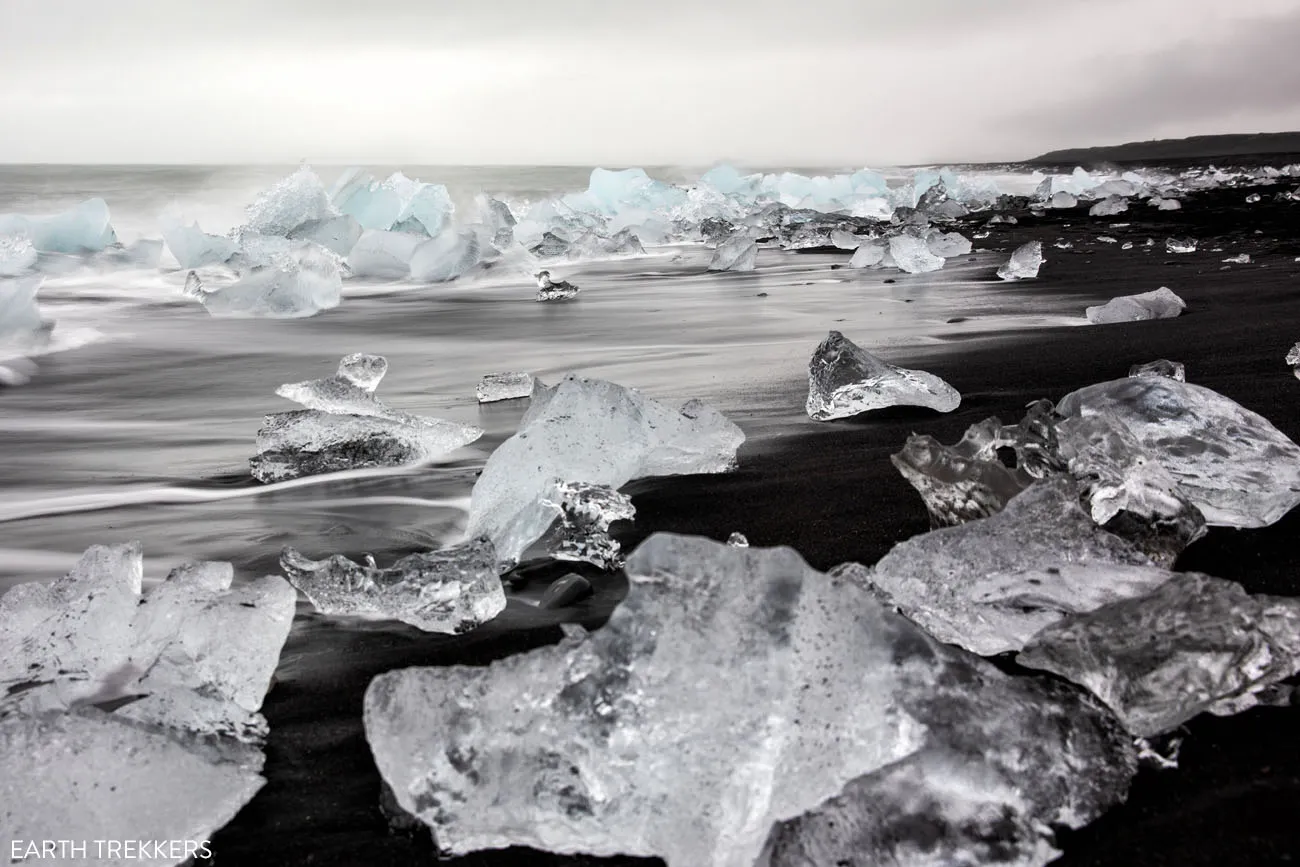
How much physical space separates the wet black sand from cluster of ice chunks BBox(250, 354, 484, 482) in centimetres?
72

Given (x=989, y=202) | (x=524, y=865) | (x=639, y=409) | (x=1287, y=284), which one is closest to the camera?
(x=524, y=865)

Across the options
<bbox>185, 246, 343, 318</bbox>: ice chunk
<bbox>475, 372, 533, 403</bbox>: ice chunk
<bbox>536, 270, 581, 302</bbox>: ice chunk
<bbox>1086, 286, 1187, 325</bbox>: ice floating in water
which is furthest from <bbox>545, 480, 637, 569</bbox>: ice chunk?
<bbox>536, 270, 581, 302</bbox>: ice chunk

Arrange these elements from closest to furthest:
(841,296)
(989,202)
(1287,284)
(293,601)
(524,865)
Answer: (524,865), (293,601), (1287,284), (841,296), (989,202)

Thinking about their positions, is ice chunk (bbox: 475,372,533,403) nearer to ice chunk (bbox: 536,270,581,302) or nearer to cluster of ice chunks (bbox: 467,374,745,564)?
cluster of ice chunks (bbox: 467,374,745,564)

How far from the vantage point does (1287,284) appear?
4.79 meters

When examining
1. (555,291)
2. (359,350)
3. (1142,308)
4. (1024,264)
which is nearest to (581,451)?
(359,350)

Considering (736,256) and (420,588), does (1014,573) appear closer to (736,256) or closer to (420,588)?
(420,588)

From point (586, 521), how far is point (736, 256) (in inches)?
270

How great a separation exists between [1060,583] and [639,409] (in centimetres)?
102

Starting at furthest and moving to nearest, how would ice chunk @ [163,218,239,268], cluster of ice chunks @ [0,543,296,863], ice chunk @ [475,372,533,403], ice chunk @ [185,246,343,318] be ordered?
ice chunk @ [163,218,239,268] < ice chunk @ [185,246,343,318] < ice chunk @ [475,372,533,403] < cluster of ice chunks @ [0,543,296,863]

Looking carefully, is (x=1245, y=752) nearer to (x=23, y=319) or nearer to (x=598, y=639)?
(x=598, y=639)

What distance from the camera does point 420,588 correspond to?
1490 mm

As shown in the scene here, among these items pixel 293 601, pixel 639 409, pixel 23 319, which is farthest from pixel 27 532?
pixel 23 319

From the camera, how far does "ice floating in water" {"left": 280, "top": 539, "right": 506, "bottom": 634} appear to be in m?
1.49
